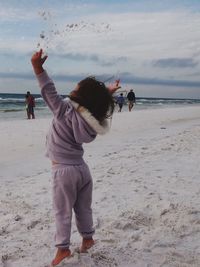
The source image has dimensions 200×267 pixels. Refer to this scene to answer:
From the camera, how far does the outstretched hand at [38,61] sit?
12.1 feet

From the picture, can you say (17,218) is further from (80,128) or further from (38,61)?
(38,61)

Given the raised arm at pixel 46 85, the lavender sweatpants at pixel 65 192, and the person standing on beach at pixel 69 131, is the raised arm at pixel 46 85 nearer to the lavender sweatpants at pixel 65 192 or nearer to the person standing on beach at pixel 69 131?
the person standing on beach at pixel 69 131

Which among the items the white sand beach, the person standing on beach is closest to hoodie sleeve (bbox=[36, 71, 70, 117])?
the person standing on beach

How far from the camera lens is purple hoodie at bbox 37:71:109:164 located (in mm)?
3730

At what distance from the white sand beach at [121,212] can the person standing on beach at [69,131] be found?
0.47 meters

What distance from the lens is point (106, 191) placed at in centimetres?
634

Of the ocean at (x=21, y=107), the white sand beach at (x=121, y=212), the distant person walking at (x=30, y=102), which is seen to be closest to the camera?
the white sand beach at (x=121, y=212)

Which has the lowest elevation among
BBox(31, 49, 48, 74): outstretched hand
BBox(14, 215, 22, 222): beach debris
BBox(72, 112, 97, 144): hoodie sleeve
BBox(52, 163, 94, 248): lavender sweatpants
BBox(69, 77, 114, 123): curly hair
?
BBox(14, 215, 22, 222): beach debris

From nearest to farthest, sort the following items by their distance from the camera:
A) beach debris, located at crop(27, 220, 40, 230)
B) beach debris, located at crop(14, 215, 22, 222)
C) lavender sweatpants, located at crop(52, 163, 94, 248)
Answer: lavender sweatpants, located at crop(52, 163, 94, 248)
beach debris, located at crop(27, 220, 40, 230)
beach debris, located at crop(14, 215, 22, 222)

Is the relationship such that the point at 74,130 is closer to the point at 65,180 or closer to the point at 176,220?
the point at 65,180

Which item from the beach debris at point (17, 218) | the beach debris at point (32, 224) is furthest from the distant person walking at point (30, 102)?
the beach debris at point (32, 224)

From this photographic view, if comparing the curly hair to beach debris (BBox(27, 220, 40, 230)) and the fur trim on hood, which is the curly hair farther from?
beach debris (BBox(27, 220, 40, 230))

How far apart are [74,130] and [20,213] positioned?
1.88m

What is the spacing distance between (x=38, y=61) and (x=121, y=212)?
7.79ft
